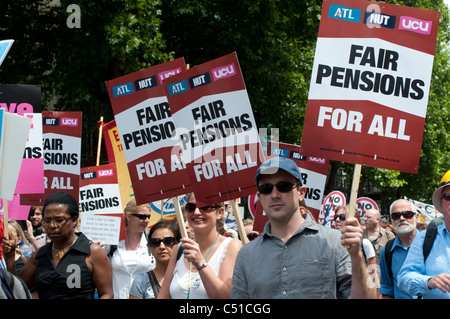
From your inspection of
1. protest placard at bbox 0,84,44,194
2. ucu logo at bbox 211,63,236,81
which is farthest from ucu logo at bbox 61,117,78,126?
ucu logo at bbox 211,63,236,81

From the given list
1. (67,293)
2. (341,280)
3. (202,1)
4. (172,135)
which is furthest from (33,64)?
(341,280)

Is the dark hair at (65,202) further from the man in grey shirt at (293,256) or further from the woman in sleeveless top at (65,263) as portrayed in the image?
the man in grey shirt at (293,256)

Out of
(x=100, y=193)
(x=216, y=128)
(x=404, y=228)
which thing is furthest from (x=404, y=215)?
(x=100, y=193)

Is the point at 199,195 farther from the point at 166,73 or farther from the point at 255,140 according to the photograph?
the point at 166,73


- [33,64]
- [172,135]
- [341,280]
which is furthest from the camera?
[33,64]

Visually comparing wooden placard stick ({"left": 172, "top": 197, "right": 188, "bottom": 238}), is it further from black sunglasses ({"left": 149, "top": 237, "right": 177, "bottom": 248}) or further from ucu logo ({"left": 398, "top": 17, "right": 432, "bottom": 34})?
ucu logo ({"left": 398, "top": 17, "right": 432, "bottom": 34})

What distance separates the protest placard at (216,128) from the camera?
5.72 metres

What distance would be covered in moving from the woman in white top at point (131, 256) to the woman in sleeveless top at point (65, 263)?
4.69 feet

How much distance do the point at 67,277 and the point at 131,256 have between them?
1.77 meters

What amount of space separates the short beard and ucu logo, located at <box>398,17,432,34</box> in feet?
8.36

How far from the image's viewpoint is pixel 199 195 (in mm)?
5508

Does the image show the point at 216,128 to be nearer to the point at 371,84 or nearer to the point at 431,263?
the point at 371,84

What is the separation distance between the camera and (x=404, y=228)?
22.5ft

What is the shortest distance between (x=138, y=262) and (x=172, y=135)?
1.30 m
